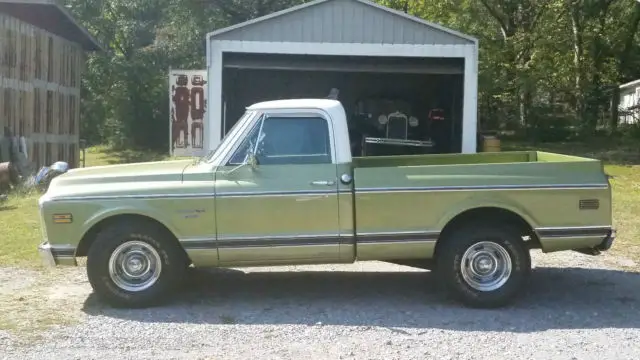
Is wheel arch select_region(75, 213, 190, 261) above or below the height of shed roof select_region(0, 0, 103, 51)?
below

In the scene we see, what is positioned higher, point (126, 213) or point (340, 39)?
point (340, 39)

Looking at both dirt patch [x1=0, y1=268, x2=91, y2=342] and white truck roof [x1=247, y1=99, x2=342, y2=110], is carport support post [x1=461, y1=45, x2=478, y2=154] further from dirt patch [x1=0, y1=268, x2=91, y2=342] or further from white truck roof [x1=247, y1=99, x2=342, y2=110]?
dirt patch [x1=0, y1=268, x2=91, y2=342]

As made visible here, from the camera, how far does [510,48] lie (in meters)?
32.6

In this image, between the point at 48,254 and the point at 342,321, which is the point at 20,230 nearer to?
the point at 48,254

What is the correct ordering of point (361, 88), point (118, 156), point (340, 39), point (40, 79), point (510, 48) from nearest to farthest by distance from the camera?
point (340, 39) < point (361, 88) < point (40, 79) < point (510, 48) < point (118, 156)

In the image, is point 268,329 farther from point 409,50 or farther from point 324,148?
point 409,50

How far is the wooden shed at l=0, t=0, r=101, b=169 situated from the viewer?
1997 cm

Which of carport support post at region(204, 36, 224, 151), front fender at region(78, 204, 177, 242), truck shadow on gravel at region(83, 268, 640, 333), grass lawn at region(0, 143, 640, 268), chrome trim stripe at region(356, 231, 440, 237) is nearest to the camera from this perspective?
truck shadow on gravel at region(83, 268, 640, 333)

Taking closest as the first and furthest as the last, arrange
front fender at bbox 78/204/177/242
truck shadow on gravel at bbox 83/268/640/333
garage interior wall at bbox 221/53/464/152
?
truck shadow on gravel at bbox 83/268/640/333 → front fender at bbox 78/204/177/242 → garage interior wall at bbox 221/53/464/152

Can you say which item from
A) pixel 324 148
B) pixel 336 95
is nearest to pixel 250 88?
pixel 336 95

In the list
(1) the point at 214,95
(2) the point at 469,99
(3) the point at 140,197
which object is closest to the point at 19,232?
(1) the point at 214,95

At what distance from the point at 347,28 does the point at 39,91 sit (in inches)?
464

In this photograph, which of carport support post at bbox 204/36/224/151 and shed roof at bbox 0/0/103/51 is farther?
shed roof at bbox 0/0/103/51

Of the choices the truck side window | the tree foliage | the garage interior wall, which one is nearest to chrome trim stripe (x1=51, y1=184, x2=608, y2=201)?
the truck side window
